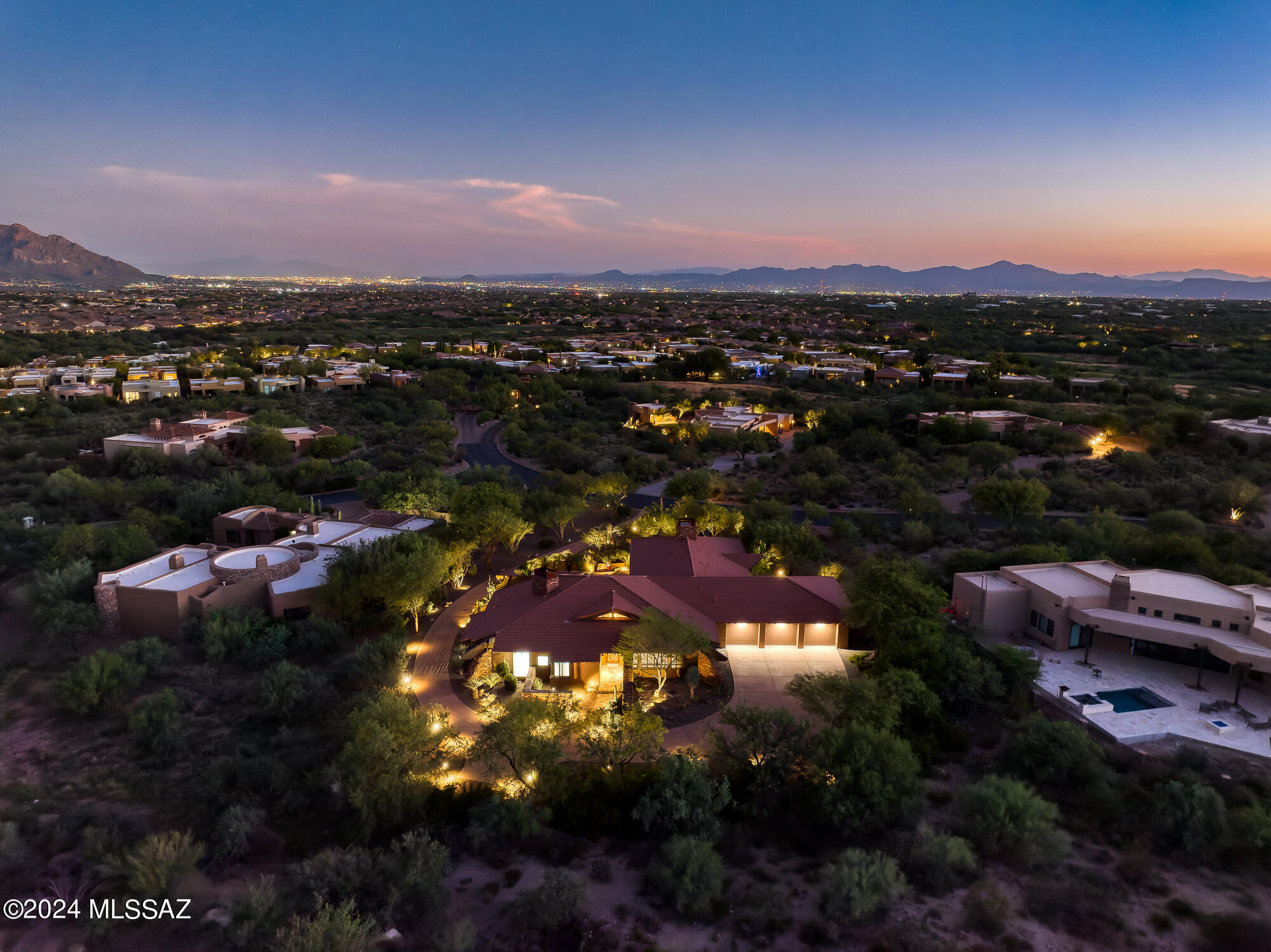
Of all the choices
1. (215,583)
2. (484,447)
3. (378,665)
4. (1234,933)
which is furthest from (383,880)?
(484,447)

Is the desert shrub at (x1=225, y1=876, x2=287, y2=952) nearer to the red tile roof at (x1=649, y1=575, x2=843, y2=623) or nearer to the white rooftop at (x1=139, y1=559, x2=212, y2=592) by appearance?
the white rooftop at (x1=139, y1=559, x2=212, y2=592)

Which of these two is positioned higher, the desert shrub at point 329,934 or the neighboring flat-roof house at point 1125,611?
the neighboring flat-roof house at point 1125,611

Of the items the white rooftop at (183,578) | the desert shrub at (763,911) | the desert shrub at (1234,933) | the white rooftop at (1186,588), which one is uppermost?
the white rooftop at (1186,588)

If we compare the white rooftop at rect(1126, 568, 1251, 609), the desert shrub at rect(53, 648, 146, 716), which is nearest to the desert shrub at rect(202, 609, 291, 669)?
the desert shrub at rect(53, 648, 146, 716)

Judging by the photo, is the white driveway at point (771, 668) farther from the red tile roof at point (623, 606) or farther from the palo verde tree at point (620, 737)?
the palo verde tree at point (620, 737)

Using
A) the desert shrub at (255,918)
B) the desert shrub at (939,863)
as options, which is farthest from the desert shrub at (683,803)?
the desert shrub at (255,918)

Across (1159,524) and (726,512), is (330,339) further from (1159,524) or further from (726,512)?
(1159,524)

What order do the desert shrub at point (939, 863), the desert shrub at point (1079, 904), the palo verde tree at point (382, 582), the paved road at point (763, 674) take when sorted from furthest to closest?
the palo verde tree at point (382, 582) → the paved road at point (763, 674) → the desert shrub at point (939, 863) → the desert shrub at point (1079, 904)
